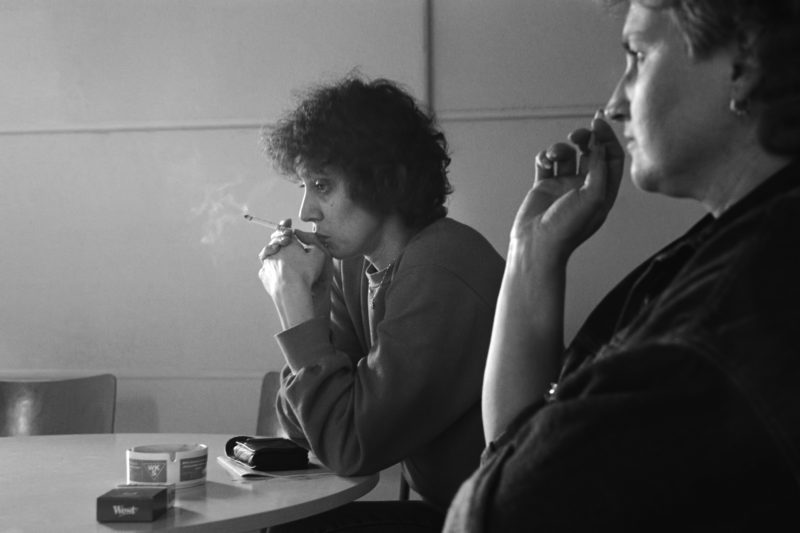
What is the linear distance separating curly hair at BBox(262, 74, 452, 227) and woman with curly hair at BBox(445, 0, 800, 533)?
1.03 m

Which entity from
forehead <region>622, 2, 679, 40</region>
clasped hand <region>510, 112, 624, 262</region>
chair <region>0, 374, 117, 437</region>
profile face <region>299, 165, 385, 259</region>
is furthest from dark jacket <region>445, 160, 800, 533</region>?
chair <region>0, 374, 117, 437</region>

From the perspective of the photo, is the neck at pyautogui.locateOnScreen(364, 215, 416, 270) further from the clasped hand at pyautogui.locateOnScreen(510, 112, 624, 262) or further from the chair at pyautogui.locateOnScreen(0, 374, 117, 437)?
the chair at pyautogui.locateOnScreen(0, 374, 117, 437)

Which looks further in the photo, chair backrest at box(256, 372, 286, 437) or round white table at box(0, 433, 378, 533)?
chair backrest at box(256, 372, 286, 437)

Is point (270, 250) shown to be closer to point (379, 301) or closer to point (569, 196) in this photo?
point (379, 301)

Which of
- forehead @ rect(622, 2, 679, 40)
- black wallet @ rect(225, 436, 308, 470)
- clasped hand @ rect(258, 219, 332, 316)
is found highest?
forehead @ rect(622, 2, 679, 40)

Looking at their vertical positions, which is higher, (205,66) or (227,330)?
(205,66)

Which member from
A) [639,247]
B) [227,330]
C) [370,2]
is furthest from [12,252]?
[639,247]

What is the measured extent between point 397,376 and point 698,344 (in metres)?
0.97

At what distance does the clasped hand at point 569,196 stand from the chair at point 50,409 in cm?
207

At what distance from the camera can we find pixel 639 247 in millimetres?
3195

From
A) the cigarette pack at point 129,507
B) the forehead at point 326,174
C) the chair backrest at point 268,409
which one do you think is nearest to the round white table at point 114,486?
the cigarette pack at point 129,507

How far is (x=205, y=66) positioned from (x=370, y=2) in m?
0.64

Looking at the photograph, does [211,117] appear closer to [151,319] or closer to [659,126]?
[151,319]

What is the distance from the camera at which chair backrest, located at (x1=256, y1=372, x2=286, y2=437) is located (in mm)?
2750
